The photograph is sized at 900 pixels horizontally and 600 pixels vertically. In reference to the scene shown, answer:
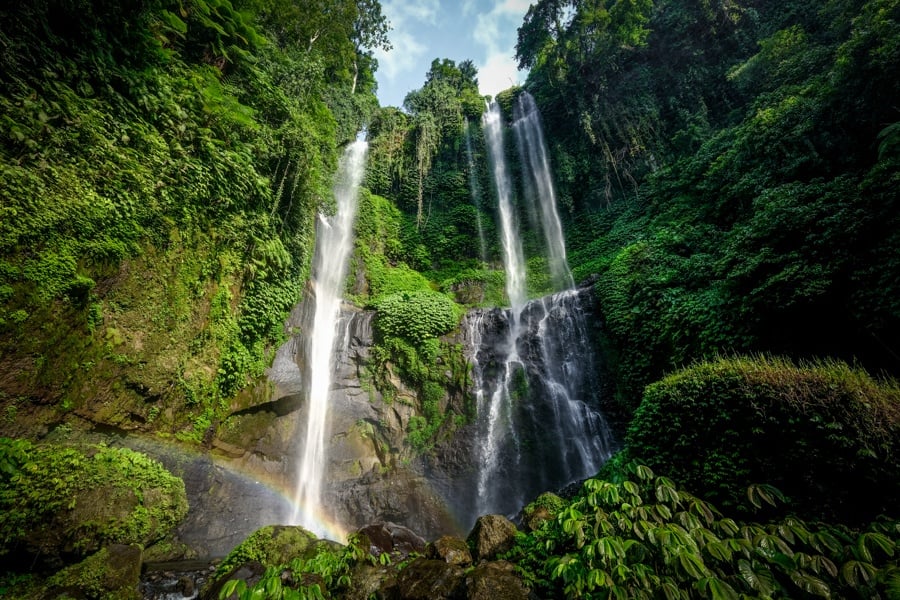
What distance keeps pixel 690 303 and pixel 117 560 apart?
11148 millimetres

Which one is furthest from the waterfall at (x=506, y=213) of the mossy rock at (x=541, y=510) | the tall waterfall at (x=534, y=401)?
the mossy rock at (x=541, y=510)

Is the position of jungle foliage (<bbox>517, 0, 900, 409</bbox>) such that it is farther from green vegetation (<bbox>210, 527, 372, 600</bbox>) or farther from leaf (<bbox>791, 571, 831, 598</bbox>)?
green vegetation (<bbox>210, 527, 372, 600</bbox>)

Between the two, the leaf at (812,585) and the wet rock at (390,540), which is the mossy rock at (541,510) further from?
the leaf at (812,585)

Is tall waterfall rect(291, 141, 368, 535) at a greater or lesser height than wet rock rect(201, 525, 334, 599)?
greater

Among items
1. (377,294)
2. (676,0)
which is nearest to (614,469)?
(377,294)

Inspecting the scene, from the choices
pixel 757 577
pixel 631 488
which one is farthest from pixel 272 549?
pixel 757 577

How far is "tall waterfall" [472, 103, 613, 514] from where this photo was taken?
31.4ft

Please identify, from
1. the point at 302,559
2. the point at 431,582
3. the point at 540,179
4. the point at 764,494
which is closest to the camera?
the point at 764,494

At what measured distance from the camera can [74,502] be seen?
4.06m

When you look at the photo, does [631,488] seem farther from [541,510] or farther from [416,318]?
[416,318]

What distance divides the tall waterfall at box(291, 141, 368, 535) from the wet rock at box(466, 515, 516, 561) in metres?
5.56

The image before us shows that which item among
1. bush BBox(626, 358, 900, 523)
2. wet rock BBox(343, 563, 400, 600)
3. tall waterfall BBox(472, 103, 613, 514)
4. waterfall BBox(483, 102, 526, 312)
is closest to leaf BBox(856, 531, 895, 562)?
bush BBox(626, 358, 900, 523)

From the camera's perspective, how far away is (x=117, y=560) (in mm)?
4043

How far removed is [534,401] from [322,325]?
7.95 meters
